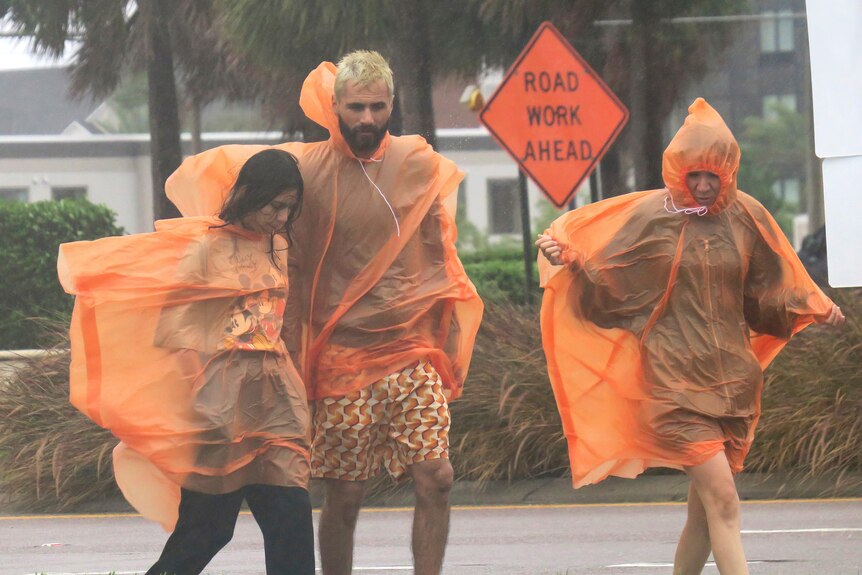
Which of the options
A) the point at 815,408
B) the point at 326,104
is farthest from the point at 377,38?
the point at 326,104

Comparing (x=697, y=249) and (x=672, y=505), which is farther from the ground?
(x=697, y=249)

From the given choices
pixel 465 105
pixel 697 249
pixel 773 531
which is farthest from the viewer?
pixel 465 105

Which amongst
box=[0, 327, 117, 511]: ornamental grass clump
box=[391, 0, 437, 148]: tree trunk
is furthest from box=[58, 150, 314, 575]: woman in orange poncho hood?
box=[391, 0, 437, 148]: tree trunk

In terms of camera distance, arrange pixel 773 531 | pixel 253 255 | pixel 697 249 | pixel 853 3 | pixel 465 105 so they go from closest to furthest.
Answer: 1. pixel 853 3
2. pixel 253 255
3. pixel 697 249
4. pixel 773 531
5. pixel 465 105

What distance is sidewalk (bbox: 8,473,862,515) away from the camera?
9.42 metres

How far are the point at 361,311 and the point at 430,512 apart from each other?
700 mm

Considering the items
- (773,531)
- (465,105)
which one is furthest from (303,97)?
(465,105)

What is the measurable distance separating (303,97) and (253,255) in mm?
839

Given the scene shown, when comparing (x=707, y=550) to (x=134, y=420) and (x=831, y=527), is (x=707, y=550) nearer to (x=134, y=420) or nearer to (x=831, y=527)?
(x=134, y=420)

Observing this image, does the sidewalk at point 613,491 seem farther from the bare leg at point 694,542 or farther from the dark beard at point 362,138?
the dark beard at point 362,138

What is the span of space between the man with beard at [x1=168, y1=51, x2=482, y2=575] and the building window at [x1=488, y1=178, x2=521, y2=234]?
971cm

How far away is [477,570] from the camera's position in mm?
7246

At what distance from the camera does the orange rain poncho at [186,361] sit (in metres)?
4.82

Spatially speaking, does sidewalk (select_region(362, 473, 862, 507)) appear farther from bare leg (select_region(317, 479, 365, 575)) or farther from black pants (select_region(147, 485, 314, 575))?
black pants (select_region(147, 485, 314, 575))
